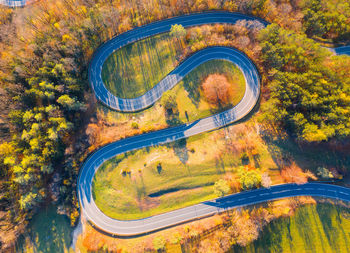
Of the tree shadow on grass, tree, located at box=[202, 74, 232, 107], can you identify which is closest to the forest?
the tree shadow on grass

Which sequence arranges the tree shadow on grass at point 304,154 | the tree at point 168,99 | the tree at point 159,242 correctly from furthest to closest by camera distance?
1. the tree shadow on grass at point 304,154
2. the tree at point 168,99
3. the tree at point 159,242

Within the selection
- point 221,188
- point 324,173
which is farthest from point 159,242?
point 324,173

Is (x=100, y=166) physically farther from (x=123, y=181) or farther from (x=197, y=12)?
(x=197, y=12)

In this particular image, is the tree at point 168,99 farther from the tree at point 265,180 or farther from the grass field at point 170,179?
the tree at point 265,180

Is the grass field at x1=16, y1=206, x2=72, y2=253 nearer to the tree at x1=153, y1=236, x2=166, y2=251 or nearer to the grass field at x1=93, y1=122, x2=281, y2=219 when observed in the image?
the grass field at x1=93, y1=122, x2=281, y2=219

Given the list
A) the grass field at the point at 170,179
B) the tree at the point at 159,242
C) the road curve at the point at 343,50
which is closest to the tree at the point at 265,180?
the grass field at the point at 170,179

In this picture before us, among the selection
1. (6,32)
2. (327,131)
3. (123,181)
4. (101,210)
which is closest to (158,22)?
(6,32)
